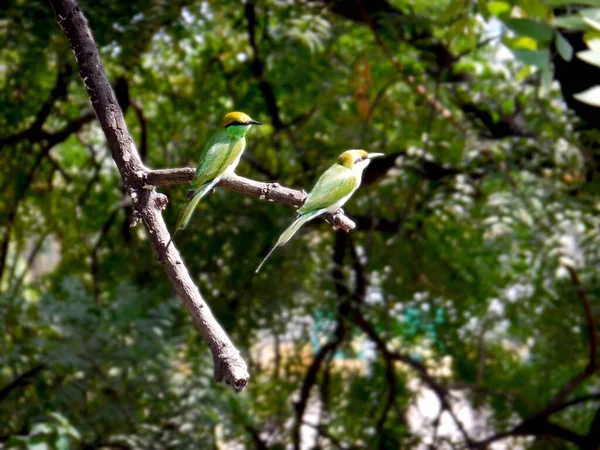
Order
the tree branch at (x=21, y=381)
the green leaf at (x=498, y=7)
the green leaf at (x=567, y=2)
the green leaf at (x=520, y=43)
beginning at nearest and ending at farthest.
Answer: the green leaf at (x=567, y=2) → the green leaf at (x=520, y=43) → the green leaf at (x=498, y=7) → the tree branch at (x=21, y=381)

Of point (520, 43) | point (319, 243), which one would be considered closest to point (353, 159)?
point (520, 43)

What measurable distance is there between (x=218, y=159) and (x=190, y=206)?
50 mm

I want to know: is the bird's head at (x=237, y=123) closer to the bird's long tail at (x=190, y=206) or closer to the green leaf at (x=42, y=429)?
the bird's long tail at (x=190, y=206)

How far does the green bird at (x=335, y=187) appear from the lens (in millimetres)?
510

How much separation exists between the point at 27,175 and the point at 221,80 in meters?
0.87

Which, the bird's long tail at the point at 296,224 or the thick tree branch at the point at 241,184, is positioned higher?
the thick tree branch at the point at 241,184

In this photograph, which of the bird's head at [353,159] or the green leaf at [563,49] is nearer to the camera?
the bird's head at [353,159]

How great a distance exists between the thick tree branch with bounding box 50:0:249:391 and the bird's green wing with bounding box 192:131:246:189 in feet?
0.13

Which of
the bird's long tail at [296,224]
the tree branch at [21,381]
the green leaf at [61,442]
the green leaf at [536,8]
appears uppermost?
the tree branch at [21,381]

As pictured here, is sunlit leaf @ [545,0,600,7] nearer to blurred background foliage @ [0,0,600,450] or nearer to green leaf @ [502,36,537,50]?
green leaf @ [502,36,537,50]

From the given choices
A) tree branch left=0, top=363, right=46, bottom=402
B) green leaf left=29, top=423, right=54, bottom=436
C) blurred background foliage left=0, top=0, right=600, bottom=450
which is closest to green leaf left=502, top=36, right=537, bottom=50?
blurred background foliage left=0, top=0, right=600, bottom=450

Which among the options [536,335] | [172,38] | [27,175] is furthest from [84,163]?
[536,335]

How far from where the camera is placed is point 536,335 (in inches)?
131

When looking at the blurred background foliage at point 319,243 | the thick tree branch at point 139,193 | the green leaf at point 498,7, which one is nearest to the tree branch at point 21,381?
the blurred background foliage at point 319,243
